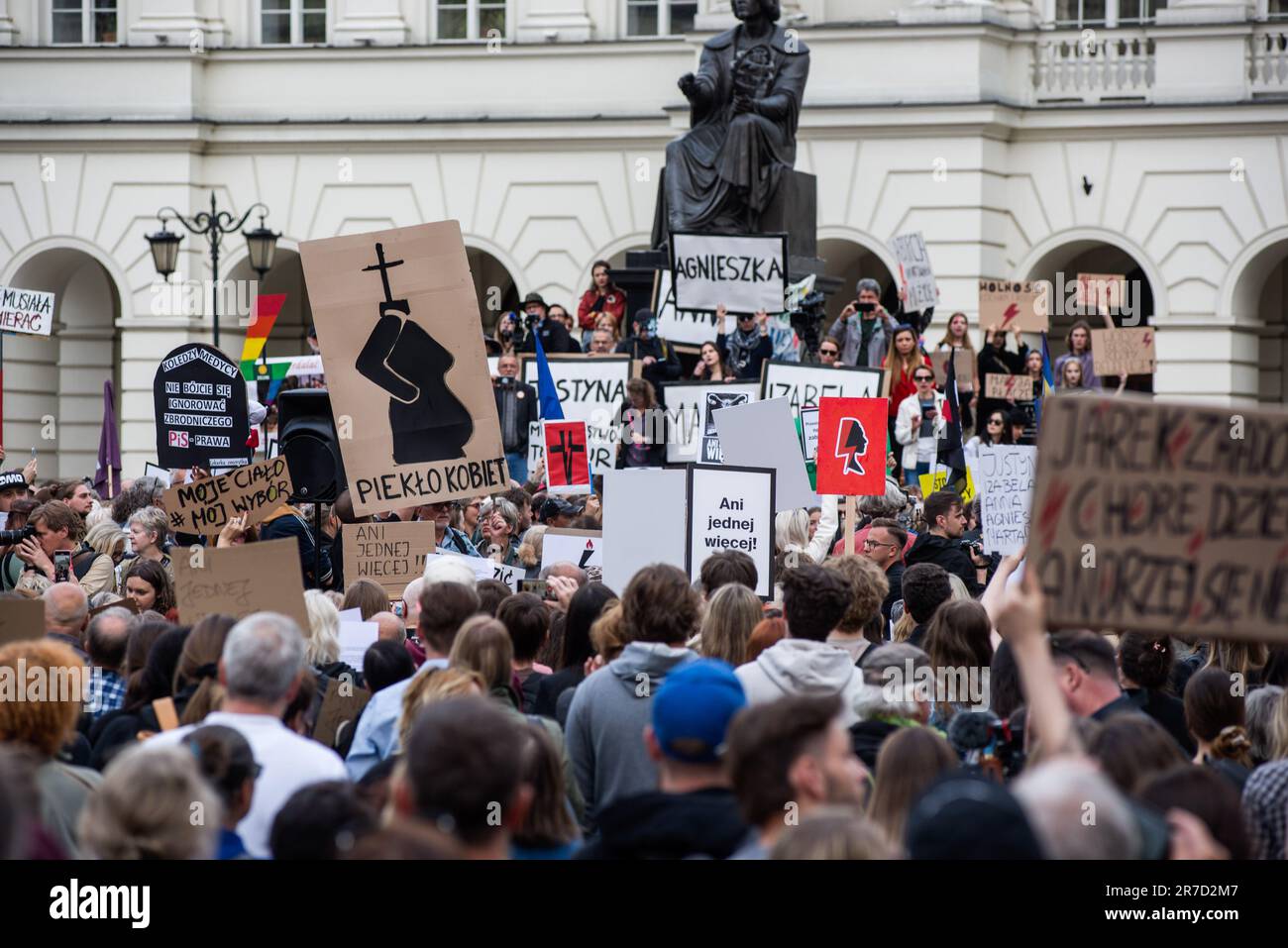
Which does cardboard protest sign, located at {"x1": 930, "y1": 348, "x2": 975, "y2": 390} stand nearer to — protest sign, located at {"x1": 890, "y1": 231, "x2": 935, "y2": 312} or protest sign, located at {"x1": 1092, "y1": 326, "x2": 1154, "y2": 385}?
protest sign, located at {"x1": 890, "y1": 231, "x2": 935, "y2": 312}

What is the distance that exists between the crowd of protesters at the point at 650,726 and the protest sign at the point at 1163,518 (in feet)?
0.86

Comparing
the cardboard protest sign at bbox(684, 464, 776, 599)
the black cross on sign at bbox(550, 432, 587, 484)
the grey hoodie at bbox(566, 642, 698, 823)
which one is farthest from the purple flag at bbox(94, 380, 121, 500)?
the grey hoodie at bbox(566, 642, 698, 823)

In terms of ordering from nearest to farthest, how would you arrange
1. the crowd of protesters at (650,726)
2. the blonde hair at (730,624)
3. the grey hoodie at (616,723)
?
the crowd of protesters at (650,726), the grey hoodie at (616,723), the blonde hair at (730,624)

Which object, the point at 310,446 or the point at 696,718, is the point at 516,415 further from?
the point at 696,718

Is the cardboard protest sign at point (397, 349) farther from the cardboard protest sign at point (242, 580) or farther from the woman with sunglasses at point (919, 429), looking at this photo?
the woman with sunglasses at point (919, 429)

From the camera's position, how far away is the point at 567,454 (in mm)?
14773

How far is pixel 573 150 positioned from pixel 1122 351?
10.0 m

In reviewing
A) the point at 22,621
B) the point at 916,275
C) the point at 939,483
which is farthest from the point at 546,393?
the point at 22,621

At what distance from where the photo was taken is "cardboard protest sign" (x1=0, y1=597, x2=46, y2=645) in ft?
21.5

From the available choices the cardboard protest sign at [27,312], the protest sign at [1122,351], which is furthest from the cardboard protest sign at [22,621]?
the protest sign at [1122,351]

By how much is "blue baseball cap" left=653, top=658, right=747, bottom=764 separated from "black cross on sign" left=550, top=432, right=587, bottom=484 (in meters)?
9.92

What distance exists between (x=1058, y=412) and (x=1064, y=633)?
1.68 metres

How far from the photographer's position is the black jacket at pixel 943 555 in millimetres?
10297

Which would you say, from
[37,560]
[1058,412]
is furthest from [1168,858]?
[37,560]
